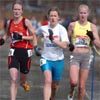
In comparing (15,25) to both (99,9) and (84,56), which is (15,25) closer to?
(84,56)

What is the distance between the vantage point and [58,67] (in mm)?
9125

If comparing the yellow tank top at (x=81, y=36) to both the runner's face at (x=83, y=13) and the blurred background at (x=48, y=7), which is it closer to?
the runner's face at (x=83, y=13)

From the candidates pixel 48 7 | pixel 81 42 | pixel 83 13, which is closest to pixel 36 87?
pixel 81 42

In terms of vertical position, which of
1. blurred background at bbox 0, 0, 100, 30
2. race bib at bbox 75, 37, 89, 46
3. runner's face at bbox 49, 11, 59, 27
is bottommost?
blurred background at bbox 0, 0, 100, 30

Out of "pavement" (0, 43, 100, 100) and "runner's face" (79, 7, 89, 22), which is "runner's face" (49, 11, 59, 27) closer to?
"runner's face" (79, 7, 89, 22)

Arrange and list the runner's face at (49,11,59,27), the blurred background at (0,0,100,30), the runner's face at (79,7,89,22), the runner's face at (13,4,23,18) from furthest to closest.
→ 1. the blurred background at (0,0,100,30)
2. the runner's face at (13,4,23,18)
3. the runner's face at (79,7,89,22)
4. the runner's face at (49,11,59,27)

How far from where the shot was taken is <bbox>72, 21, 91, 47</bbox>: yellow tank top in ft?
30.2

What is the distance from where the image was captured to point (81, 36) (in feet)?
30.2

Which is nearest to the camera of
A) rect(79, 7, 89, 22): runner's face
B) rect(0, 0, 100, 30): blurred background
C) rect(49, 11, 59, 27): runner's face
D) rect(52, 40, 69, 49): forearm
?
rect(52, 40, 69, 49): forearm

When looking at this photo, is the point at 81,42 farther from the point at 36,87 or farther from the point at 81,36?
the point at 36,87

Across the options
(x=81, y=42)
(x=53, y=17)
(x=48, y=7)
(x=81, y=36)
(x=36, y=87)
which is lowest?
(x=48, y=7)

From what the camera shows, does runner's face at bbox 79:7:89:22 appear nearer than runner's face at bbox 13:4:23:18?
Yes

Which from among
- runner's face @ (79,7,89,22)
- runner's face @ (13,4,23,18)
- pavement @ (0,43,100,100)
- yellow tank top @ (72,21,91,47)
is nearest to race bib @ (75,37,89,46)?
yellow tank top @ (72,21,91,47)

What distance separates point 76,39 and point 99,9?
198ft
